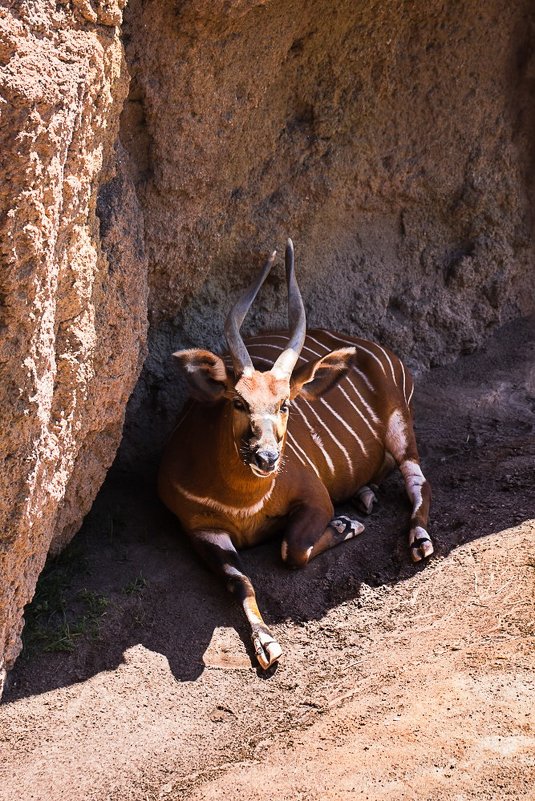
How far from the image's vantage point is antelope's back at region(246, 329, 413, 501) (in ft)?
15.5

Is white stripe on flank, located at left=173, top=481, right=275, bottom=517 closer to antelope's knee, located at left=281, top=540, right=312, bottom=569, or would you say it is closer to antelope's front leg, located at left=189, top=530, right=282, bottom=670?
antelope's front leg, located at left=189, top=530, right=282, bottom=670

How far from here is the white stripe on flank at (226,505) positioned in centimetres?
424

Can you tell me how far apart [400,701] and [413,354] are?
270 centimetres

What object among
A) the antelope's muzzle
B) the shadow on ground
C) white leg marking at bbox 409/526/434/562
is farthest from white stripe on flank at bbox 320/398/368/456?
the antelope's muzzle

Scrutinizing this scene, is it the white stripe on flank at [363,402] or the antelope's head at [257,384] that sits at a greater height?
the antelope's head at [257,384]

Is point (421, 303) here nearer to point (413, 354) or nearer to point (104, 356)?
point (413, 354)

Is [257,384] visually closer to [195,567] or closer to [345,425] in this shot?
[195,567]

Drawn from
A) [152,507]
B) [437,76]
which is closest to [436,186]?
[437,76]

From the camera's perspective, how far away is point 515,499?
4391 millimetres

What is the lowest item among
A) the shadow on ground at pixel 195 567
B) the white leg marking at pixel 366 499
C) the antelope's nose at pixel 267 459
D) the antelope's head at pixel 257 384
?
the white leg marking at pixel 366 499

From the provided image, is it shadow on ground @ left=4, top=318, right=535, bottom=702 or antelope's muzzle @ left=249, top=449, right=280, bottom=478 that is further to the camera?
antelope's muzzle @ left=249, top=449, right=280, bottom=478

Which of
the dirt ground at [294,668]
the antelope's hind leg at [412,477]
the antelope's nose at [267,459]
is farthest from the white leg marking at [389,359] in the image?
the antelope's nose at [267,459]

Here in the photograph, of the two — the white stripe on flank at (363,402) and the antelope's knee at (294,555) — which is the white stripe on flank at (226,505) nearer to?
the antelope's knee at (294,555)

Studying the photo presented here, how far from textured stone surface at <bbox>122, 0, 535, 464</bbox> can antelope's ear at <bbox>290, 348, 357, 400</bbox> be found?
70 centimetres
